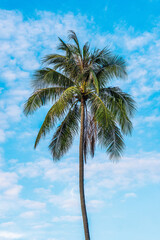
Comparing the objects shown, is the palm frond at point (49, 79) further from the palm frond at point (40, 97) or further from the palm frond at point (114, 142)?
the palm frond at point (114, 142)

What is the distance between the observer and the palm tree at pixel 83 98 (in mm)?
16672

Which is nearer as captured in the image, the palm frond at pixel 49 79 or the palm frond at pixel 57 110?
the palm frond at pixel 57 110

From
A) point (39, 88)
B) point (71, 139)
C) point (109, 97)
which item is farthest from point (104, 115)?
point (39, 88)

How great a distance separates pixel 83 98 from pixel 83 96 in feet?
0.32

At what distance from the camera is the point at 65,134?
17.5 meters

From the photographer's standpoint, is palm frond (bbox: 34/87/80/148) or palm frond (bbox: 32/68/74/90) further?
palm frond (bbox: 32/68/74/90)

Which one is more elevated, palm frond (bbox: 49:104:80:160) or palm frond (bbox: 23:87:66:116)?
palm frond (bbox: 23:87:66:116)

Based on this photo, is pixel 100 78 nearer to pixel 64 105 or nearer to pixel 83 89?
pixel 83 89

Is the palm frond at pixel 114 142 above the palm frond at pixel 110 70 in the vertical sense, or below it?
below

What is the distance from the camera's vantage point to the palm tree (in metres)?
16.7

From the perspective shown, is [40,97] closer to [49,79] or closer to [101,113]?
[49,79]

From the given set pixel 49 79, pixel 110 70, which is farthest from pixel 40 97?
pixel 110 70

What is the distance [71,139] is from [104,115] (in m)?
3.04

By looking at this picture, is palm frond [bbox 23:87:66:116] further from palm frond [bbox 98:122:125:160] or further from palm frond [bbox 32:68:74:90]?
palm frond [bbox 98:122:125:160]
